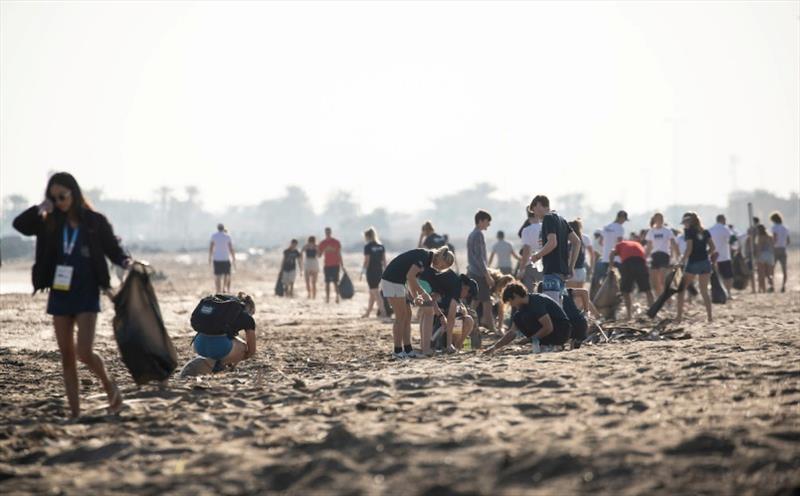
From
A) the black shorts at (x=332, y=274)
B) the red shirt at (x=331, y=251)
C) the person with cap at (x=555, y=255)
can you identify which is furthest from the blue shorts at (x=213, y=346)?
the black shorts at (x=332, y=274)

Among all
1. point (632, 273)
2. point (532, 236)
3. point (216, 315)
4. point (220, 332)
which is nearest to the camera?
point (216, 315)

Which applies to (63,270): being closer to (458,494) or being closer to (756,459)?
(458,494)

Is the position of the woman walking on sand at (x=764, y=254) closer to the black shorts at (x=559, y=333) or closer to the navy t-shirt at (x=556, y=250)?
the navy t-shirt at (x=556, y=250)

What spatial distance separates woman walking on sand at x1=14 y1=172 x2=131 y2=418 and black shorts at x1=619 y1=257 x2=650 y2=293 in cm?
975

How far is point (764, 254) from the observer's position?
21297 millimetres

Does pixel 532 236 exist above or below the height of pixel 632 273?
above

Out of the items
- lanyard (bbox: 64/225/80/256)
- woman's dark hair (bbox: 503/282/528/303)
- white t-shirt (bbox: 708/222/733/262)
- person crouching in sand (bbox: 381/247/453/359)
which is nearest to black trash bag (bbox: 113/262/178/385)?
lanyard (bbox: 64/225/80/256)

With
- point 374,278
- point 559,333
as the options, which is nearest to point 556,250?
point 559,333

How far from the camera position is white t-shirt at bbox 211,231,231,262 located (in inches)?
853

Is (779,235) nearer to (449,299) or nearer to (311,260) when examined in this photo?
(311,260)

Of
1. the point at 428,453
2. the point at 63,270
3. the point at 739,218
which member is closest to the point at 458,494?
the point at 428,453

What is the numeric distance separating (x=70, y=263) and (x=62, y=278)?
13cm

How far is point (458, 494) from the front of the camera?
462cm

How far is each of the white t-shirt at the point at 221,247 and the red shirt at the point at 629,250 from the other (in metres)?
9.04
